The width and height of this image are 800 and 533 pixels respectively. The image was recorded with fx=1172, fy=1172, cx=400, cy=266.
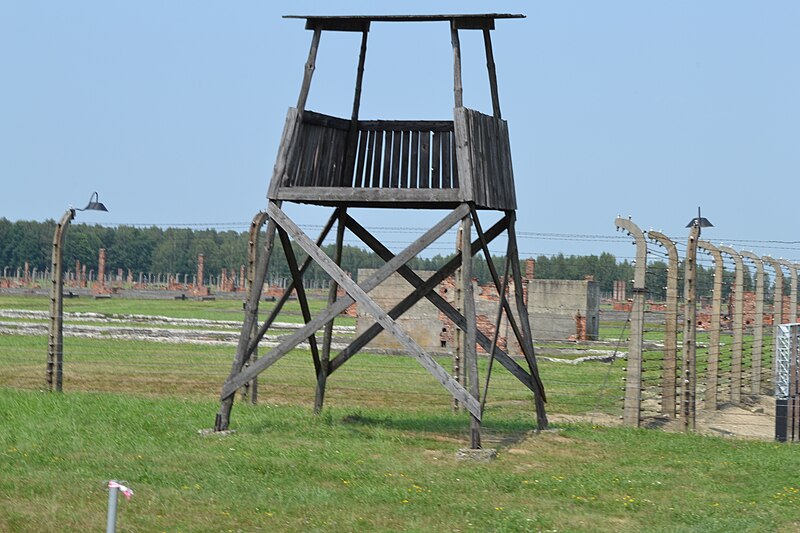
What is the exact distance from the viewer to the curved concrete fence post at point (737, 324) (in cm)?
1934

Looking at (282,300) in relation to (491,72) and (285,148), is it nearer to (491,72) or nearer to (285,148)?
(285,148)

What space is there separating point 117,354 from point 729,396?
13.7 metres

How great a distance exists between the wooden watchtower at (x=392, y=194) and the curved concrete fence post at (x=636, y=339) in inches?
72.1

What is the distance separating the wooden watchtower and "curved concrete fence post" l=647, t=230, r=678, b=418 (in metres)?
2.89

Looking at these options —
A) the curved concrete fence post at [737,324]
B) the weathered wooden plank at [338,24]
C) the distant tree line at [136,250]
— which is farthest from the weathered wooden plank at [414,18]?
the distant tree line at [136,250]

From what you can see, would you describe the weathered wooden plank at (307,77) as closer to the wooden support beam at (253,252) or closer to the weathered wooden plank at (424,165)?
the weathered wooden plank at (424,165)

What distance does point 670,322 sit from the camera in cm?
1675

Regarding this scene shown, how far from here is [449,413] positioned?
1672 centimetres

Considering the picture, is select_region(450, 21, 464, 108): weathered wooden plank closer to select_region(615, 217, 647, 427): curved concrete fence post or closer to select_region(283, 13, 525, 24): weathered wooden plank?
select_region(283, 13, 525, 24): weathered wooden plank

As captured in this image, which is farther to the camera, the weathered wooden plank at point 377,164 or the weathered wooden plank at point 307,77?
the weathered wooden plank at point 377,164

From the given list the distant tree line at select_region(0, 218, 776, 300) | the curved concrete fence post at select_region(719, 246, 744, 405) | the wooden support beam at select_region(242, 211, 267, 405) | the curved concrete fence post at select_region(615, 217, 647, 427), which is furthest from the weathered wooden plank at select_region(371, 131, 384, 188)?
the distant tree line at select_region(0, 218, 776, 300)

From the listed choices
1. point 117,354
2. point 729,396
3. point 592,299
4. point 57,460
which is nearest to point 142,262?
point 592,299

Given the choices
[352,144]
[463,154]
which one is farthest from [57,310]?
[463,154]

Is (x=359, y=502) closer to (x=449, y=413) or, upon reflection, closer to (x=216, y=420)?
(x=216, y=420)
